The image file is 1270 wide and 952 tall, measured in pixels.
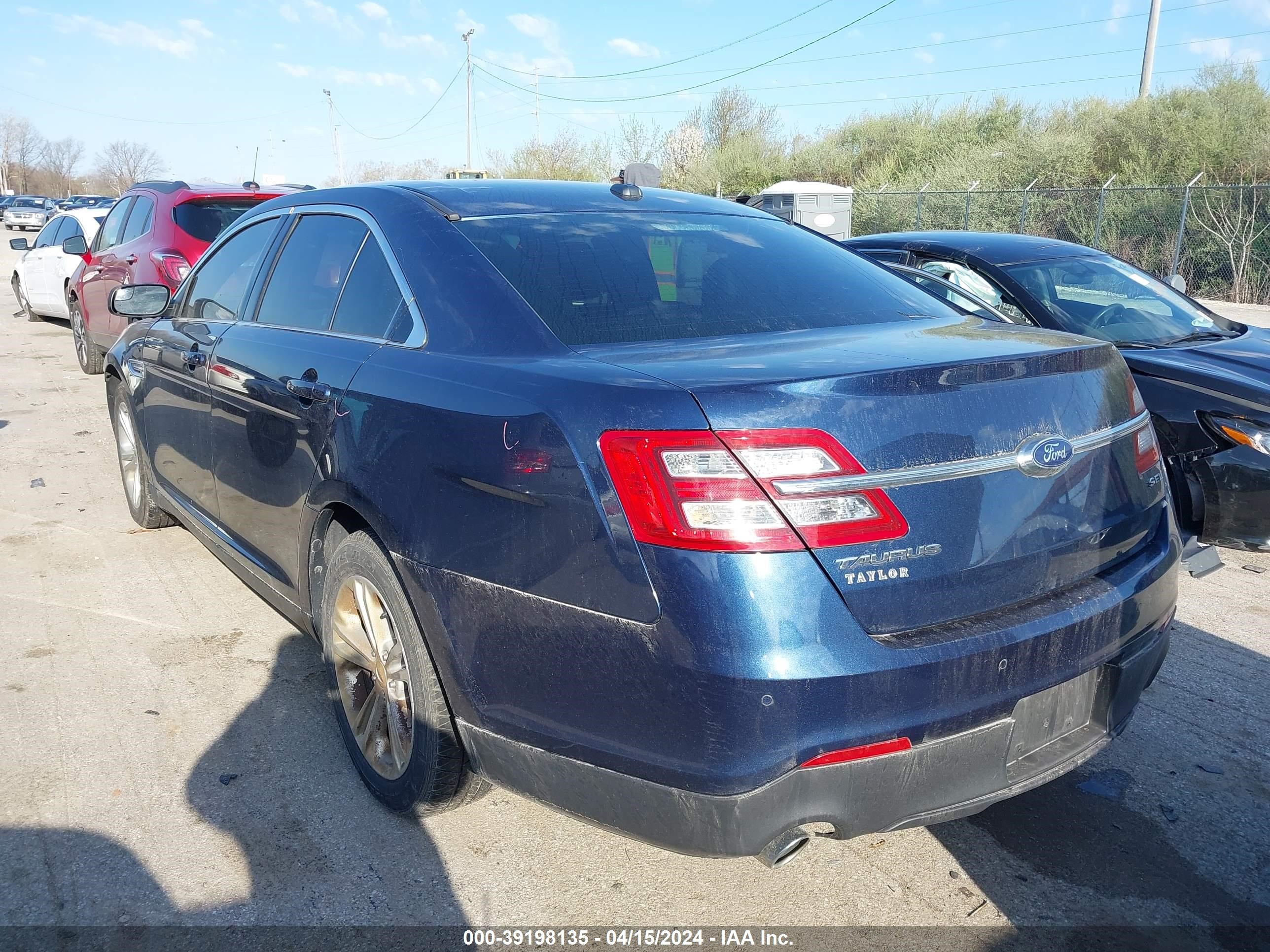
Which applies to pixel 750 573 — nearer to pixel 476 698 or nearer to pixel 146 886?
pixel 476 698

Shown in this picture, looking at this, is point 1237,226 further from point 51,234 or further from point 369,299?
point 369,299

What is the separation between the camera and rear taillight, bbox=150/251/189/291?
326 inches

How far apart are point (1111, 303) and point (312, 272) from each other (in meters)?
4.40

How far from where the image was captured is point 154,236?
8.64 m

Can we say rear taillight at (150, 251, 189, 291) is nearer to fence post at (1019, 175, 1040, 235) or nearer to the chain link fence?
the chain link fence

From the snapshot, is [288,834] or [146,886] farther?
[288,834]

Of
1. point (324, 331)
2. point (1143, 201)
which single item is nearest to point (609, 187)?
point (324, 331)

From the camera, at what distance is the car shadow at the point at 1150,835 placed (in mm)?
2512

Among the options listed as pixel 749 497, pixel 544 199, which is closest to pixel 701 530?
pixel 749 497

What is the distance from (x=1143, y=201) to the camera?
19562mm

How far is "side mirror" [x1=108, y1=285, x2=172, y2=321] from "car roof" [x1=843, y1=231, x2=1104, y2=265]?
362 centimetres

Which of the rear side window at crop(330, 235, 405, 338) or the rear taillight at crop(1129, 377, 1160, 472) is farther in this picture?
the rear side window at crop(330, 235, 405, 338)

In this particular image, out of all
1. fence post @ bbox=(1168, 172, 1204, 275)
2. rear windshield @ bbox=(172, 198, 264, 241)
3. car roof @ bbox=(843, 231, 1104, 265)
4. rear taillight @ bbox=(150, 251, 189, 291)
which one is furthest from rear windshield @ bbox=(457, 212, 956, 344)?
fence post @ bbox=(1168, 172, 1204, 275)

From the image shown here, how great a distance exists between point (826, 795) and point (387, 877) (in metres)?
1.25
